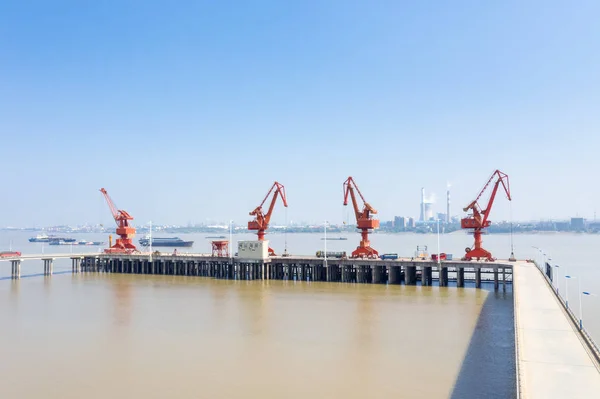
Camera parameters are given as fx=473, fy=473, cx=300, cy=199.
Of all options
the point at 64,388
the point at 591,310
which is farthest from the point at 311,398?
the point at 591,310

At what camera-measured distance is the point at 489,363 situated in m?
23.5

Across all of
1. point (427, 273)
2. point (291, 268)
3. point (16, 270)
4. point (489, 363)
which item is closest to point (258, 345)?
point (489, 363)

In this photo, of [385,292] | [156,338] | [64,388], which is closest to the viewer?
[64,388]

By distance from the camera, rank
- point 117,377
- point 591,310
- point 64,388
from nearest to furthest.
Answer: point 64,388
point 117,377
point 591,310

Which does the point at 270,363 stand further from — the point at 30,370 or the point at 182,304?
the point at 182,304

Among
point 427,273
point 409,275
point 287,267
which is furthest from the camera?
point 287,267

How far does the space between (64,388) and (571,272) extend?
61.1m

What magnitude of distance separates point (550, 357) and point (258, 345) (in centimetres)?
1560

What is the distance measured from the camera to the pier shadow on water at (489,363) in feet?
64.3

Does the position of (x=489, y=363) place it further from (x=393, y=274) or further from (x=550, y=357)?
(x=393, y=274)

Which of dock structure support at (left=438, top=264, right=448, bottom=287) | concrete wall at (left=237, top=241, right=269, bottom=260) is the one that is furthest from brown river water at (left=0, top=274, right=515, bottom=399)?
concrete wall at (left=237, top=241, right=269, bottom=260)

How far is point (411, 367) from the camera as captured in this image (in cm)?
2312

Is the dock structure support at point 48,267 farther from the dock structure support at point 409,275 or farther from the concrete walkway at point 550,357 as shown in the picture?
the concrete walkway at point 550,357

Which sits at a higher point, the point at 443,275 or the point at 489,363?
the point at 443,275
